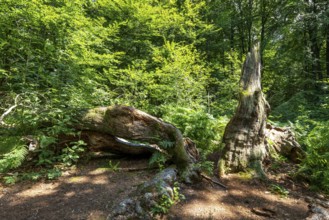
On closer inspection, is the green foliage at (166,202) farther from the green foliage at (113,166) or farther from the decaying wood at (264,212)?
the green foliage at (113,166)

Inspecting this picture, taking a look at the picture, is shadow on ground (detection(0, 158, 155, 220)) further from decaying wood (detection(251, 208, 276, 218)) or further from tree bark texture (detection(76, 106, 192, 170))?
decaying wood (detection(251, 208, 276, 218))

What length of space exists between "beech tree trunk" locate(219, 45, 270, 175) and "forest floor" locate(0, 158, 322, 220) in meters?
0.32

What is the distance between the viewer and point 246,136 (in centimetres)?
462

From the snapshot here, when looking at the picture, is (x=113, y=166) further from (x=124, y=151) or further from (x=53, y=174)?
(x=53, y=174)

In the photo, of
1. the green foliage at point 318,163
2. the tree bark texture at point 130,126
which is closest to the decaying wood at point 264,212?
the tree bark texture at point 130,126

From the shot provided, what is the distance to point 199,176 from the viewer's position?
13.1ft

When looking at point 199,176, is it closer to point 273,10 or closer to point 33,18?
point 33,18

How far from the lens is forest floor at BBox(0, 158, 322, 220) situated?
3025 millimetres

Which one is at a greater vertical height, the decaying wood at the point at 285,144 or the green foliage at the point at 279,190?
the decaying wood at the point at 285,144

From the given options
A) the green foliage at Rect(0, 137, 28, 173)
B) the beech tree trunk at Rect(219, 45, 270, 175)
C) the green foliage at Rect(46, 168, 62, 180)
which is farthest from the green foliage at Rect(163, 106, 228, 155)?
the green foliage at Rect(0, 137, 28, 173)

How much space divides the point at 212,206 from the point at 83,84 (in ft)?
17.7

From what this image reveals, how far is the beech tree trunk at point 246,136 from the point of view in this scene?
4.55m

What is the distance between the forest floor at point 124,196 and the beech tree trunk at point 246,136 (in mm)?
318

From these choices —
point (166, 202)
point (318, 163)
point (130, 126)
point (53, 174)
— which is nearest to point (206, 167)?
point (166, 202)
